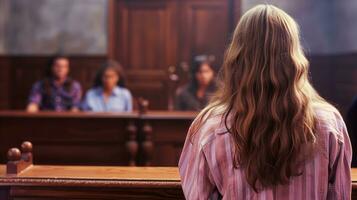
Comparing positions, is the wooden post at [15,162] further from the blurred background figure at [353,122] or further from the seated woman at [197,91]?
the seated woman at [197,91]

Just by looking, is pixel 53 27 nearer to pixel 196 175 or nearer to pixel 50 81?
pixel 50 81

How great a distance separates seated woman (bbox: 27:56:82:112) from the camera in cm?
607

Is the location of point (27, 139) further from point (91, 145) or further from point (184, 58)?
point (184, 58)

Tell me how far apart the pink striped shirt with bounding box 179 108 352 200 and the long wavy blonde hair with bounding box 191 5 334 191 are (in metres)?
0.04

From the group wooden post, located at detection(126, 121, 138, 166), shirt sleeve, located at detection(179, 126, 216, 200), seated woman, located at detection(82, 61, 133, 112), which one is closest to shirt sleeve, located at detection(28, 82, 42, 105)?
seated woman, located at detection(82, 61, 133, 112)

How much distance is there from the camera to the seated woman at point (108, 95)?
5.80 m

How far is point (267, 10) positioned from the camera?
163 centimetres

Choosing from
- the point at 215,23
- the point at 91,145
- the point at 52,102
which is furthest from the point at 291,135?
the point at 215,23

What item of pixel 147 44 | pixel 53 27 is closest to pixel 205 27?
pixel 147 44

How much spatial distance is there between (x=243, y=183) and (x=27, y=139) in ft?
11.5

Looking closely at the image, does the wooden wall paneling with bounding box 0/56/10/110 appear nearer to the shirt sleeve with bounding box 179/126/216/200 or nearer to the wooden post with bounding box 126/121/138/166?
the wooden post with bounding box 126/121/138/166

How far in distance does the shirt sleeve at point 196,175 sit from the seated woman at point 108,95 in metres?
4.06

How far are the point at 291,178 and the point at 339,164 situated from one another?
16 centimetres

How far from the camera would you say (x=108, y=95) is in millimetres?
5855
